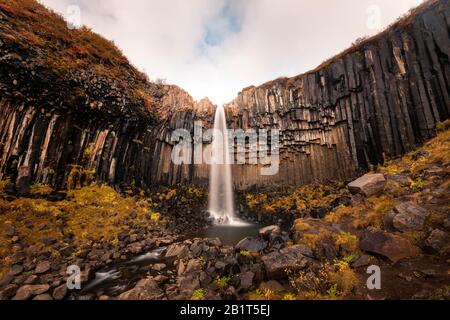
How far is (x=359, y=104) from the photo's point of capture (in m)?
24.5

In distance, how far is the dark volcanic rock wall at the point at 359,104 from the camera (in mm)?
19516

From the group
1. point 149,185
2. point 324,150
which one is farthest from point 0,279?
point 324,150

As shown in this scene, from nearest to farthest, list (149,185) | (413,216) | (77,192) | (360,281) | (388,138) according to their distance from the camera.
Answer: (360,281)
(413,216)
(77,192)
(388,138)
(149,185)

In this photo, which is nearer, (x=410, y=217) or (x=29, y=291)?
(x=410, y=217)

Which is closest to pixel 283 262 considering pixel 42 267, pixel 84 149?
pixel 42 267

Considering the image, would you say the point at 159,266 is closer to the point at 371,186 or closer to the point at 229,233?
the point at 229,233

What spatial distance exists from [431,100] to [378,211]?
1546 centimetres

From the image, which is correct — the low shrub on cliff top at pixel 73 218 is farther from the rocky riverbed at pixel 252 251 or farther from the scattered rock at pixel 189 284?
the scattered rock at pixel 189 284

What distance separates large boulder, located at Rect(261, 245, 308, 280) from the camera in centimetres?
830

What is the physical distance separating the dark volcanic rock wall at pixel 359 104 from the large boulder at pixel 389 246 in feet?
52.4

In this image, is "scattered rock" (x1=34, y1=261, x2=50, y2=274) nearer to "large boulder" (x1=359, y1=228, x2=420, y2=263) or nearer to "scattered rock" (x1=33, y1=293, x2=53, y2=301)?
"scattered rock" (x1=33, y1=293, x2=53, y2=301)

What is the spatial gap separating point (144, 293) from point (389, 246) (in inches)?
375

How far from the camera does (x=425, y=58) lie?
1989 cm

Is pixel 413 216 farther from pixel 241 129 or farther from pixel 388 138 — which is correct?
pixel 241 129
